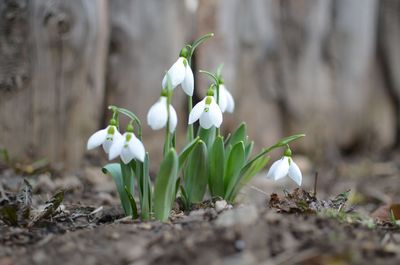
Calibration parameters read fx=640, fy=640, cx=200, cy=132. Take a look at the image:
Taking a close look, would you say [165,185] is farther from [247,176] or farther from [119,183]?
[247,176]

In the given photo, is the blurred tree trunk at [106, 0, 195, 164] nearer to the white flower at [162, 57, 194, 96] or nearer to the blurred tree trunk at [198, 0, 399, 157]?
the blurred tree trunk at [198, 0, 399, 157]

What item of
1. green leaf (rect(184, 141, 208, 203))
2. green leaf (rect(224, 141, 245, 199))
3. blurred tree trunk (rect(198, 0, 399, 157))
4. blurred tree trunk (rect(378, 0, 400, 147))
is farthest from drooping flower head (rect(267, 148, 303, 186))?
blurred tree trunk (rect(378, 0, 400, 147))

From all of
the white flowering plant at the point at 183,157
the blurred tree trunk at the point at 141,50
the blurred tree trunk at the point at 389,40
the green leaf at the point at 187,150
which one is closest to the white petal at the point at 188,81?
the white flowering plant at the point at 183,157

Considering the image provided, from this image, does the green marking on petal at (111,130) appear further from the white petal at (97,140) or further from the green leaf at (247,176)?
the green leaf at (247,176)

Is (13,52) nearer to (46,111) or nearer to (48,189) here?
(46,111)

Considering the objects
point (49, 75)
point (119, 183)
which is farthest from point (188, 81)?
point (49, 75)
